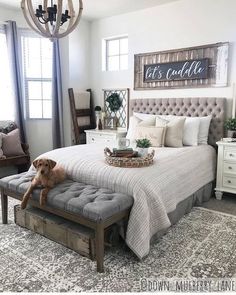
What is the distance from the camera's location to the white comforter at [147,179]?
2.25m

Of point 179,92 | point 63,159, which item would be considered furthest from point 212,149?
point 63,159

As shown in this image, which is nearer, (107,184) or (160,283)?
(160,283)

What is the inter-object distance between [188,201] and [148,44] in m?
2.73

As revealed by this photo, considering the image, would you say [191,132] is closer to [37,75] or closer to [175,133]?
[175,133]

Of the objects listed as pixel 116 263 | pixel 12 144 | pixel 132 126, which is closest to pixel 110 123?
pixel 132 126

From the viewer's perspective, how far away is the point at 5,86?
454 centimetres

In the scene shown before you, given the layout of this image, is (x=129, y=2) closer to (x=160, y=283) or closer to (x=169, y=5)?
(x=169, y=5)

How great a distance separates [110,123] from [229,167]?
91.8 inches

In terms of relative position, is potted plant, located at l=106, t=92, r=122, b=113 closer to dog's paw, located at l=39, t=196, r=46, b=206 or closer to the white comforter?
the white comforter

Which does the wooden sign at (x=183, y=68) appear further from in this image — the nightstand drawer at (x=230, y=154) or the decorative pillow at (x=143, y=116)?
the nightstand drawer at (x=230, y=154)

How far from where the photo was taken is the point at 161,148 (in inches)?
137

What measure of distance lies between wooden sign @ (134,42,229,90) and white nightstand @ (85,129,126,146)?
88 cm

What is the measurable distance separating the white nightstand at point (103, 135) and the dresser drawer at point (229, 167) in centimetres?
169

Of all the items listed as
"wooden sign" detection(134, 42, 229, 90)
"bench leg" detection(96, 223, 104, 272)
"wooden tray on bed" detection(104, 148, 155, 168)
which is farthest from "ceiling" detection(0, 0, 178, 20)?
"bench leg" detection(96, 223, 104, 272)
